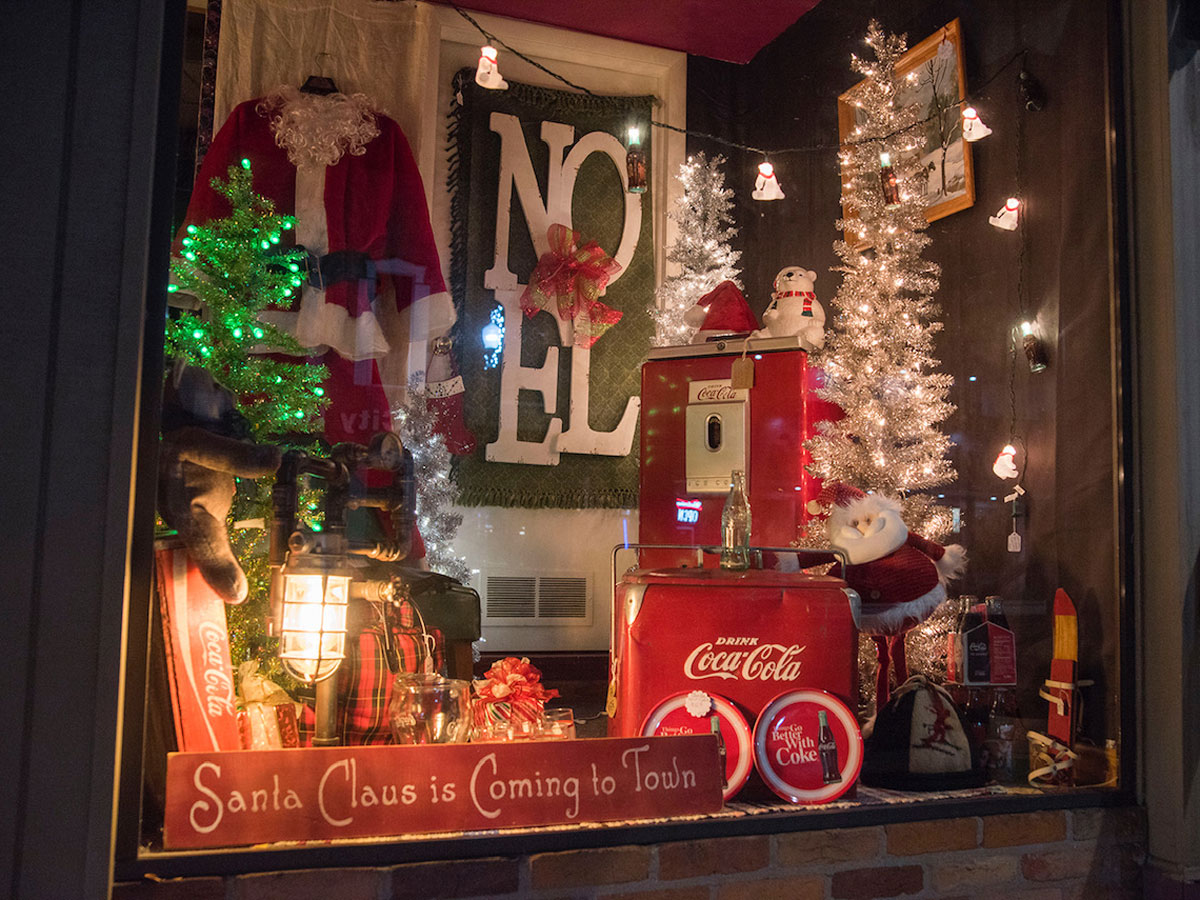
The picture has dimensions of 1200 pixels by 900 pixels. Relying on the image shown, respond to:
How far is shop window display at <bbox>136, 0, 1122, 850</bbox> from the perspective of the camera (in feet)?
4.73

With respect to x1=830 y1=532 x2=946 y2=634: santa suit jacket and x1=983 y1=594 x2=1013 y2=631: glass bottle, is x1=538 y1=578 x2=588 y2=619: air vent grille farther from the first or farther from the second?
x1=983 y1=594 x2=1013 y2=631: glass bottle

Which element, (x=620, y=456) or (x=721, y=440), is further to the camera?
(x=620, y=456)

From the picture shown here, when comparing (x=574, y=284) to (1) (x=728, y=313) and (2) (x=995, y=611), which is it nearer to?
(1) (x=728, y=313)

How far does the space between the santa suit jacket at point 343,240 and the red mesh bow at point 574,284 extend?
20.7 inches

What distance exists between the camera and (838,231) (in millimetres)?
3105

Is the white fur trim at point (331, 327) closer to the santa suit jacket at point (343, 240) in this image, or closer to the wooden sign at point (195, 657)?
the santa suit jacket at point (343, 240)

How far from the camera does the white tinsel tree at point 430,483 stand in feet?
7.89

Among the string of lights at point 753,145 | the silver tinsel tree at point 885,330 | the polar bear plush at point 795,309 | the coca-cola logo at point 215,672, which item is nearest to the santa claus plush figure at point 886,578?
the silver tinsel tree at point 885,330

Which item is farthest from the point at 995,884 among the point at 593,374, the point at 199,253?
the point at 199,253

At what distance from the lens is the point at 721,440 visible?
2.61m

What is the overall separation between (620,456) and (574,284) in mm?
573

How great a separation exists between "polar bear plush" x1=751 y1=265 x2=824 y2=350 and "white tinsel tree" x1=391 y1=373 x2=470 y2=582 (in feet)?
3.62

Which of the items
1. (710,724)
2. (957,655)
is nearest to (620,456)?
(957,655)

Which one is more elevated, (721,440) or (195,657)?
(721,440)
